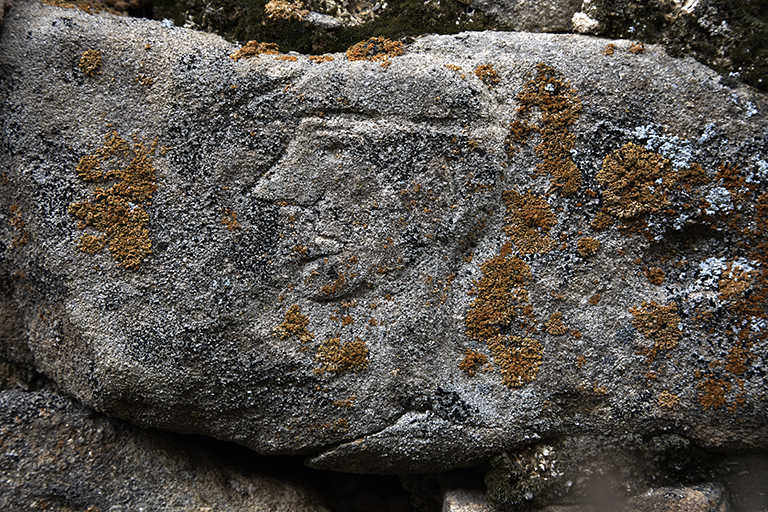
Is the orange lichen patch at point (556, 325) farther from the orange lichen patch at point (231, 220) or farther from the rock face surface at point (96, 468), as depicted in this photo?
the rock face surface at point (96, 468)

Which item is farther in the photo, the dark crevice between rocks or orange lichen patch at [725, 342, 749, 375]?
the dark crevice between rocks

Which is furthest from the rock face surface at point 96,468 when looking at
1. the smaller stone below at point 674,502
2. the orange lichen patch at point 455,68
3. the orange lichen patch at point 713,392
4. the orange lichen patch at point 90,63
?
the orange lichen patch at point 455,68

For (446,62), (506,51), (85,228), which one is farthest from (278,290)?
(506,51)

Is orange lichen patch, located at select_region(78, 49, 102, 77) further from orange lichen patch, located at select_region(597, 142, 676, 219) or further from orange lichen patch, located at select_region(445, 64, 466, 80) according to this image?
orange lichen patch, located at select_region(597, 142, 676, 219)

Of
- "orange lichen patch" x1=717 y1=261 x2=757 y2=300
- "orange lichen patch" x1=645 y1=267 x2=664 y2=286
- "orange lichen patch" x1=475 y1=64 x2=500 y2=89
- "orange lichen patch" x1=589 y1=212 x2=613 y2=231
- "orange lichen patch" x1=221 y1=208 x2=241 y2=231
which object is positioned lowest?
"orange lichen patch" x1=221 y1=208 x2=241 y2=231

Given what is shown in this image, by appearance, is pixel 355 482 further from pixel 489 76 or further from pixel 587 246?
pixel 489 76

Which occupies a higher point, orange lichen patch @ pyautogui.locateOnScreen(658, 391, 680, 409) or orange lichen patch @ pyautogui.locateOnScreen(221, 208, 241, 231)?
orange lichen patch @ pyautogui.locateOnScreen(221, 208, 241, 231)

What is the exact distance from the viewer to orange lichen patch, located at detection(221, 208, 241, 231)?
214cm

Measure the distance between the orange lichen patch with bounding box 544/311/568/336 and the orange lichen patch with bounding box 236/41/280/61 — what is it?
177 centimetres

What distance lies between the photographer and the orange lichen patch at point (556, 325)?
2146 mm

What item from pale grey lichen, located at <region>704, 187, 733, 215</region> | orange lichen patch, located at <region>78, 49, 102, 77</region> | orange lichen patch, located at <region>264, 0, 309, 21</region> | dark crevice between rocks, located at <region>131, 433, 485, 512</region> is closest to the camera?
pale grey lichen, located at <region>704, 187, 733, 215</region>

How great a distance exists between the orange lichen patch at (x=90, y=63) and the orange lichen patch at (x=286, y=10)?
80 cm

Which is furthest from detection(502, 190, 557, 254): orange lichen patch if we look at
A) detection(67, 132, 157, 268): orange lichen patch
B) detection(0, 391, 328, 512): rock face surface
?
detection(0, 391, 328, 512): rock face surface

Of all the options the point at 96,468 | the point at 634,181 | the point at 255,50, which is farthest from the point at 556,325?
the point at 96,468
